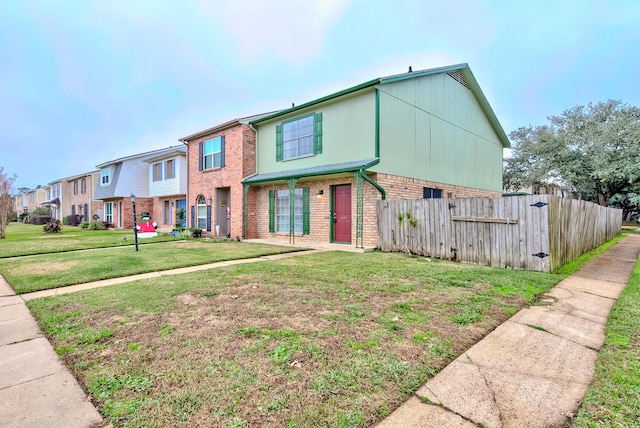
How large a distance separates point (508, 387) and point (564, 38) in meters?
19.4

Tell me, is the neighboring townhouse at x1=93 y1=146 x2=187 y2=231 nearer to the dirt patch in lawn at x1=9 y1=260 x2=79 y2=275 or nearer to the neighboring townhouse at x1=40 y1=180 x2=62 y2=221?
the dirt patch in lawn at x1=9 y1=260 x2=79 y2=275

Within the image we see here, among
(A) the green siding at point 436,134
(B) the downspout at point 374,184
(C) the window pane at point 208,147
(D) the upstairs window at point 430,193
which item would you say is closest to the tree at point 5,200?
(C) the window pane at point 208,147

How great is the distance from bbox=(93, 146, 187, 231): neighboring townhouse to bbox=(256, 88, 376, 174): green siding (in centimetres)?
1018

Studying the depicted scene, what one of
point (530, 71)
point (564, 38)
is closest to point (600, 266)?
point (564, 38)

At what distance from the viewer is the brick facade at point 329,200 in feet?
34.7

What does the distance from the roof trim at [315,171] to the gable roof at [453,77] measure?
8.13 ft

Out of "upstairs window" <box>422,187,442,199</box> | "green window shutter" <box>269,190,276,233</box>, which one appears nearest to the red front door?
"green window shutter" <box>269,190,276,233</box>

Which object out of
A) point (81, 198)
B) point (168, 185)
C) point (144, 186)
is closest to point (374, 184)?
point (168, 185)

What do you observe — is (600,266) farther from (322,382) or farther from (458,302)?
(322,382)

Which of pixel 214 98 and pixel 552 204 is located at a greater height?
pixel 214 98

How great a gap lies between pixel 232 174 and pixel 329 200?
5.42m

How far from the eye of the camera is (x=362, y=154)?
420 inches

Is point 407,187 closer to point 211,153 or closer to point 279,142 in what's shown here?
point 279,142

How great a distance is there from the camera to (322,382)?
2207 millimetres
